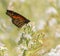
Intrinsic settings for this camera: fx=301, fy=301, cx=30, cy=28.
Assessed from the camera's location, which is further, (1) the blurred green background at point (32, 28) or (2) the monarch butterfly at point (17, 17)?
(2) the monarch butterfly at point (17, 17)

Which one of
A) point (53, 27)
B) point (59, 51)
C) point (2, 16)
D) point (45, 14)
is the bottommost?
point (59, 51)

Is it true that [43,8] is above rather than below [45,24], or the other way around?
above

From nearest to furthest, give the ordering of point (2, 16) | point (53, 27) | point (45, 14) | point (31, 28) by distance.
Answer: point (31, 28) → point (2, 16) → point (53, 27) → point (45, 14)

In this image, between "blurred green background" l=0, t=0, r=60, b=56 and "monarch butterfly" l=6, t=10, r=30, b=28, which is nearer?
"blurred green background" l=0, t=0, r=60, b=56

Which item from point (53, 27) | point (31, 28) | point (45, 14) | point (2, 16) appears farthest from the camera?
point (45, 14)

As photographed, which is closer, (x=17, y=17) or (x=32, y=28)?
(x=32, y=28)

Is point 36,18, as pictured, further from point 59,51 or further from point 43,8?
point 59,51

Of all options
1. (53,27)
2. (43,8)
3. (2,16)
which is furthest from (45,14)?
(2,16)

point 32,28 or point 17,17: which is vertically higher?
point 17,17
